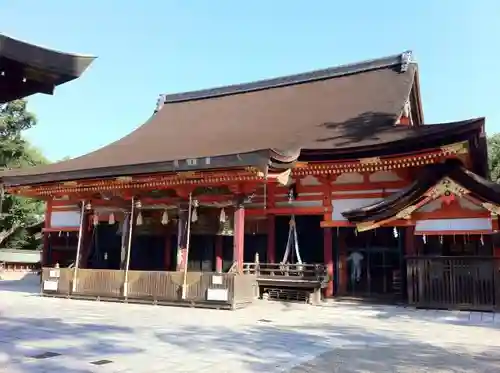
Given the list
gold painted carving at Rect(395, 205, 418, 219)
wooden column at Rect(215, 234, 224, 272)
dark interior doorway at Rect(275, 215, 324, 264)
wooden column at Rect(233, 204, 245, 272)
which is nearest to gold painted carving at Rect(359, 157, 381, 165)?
gold painted carving at Rect(395, 205, 418, 219)

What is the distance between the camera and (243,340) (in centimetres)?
645

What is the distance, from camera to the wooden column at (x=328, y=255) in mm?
Answer: 12250

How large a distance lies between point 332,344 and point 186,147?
909 centimetres

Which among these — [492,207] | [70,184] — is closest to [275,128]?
[70,184]

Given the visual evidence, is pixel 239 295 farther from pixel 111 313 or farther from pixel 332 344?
pixel 332 344

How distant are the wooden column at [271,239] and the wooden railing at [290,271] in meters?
0.57

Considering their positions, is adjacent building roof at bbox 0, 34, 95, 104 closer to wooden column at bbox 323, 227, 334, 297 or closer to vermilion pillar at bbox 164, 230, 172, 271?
wooden column at bbox 323, 227, 334, 297

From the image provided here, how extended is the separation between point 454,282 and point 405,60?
8.56 m

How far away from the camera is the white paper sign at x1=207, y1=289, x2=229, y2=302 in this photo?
10.2 metres

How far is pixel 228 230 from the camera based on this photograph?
12.4 meters

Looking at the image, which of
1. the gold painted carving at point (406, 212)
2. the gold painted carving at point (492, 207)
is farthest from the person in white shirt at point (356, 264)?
the gold painted carving at point (492, 207)

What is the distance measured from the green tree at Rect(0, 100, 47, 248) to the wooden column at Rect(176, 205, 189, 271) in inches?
651

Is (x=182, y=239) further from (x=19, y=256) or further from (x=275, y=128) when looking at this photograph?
(x=19, y=256)

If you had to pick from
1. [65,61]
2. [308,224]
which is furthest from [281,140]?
[65,61]
